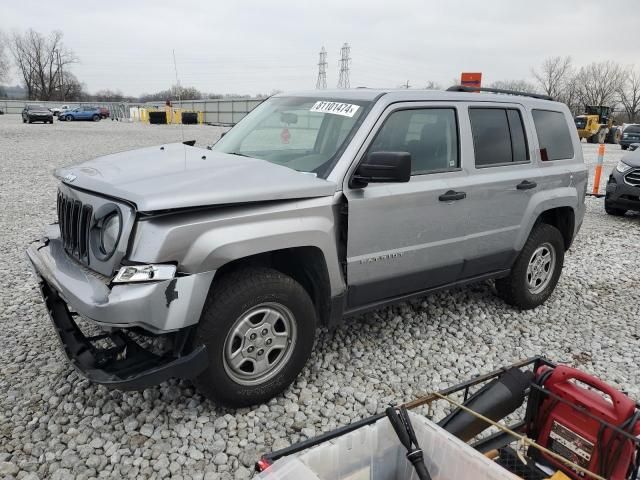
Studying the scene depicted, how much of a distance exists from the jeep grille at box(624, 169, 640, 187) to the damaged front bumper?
947cm

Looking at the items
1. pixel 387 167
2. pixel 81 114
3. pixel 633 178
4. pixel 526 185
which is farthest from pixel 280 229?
pixel 81 114

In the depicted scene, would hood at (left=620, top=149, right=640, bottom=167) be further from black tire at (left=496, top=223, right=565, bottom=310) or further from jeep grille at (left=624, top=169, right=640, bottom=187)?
black tire at (left=496, top=223, right=565, bottom=310)

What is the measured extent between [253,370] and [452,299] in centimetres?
267

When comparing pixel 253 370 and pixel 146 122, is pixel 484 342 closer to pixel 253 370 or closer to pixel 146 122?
pixel 253 370

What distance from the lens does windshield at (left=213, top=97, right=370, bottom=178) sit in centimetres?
350

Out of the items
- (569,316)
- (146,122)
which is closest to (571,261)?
(569,316)


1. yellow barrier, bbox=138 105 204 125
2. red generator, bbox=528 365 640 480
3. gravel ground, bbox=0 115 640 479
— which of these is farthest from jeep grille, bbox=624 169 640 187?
yellow barrier, bbox=138 105 204 125

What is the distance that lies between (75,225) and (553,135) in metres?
4.24

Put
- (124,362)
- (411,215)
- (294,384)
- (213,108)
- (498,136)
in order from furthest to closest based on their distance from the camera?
1. (213,108)
2. (498,136)
3. (411,215)
4. (294,384)
5. (124,362)

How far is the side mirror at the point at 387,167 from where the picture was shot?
3.12m

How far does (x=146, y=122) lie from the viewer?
44.7 meters

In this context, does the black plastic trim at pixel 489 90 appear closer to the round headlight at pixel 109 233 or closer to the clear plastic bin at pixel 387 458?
the round headlight at pixel 109 233

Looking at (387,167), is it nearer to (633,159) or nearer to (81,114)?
(633,159)

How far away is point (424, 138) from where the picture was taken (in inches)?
152
